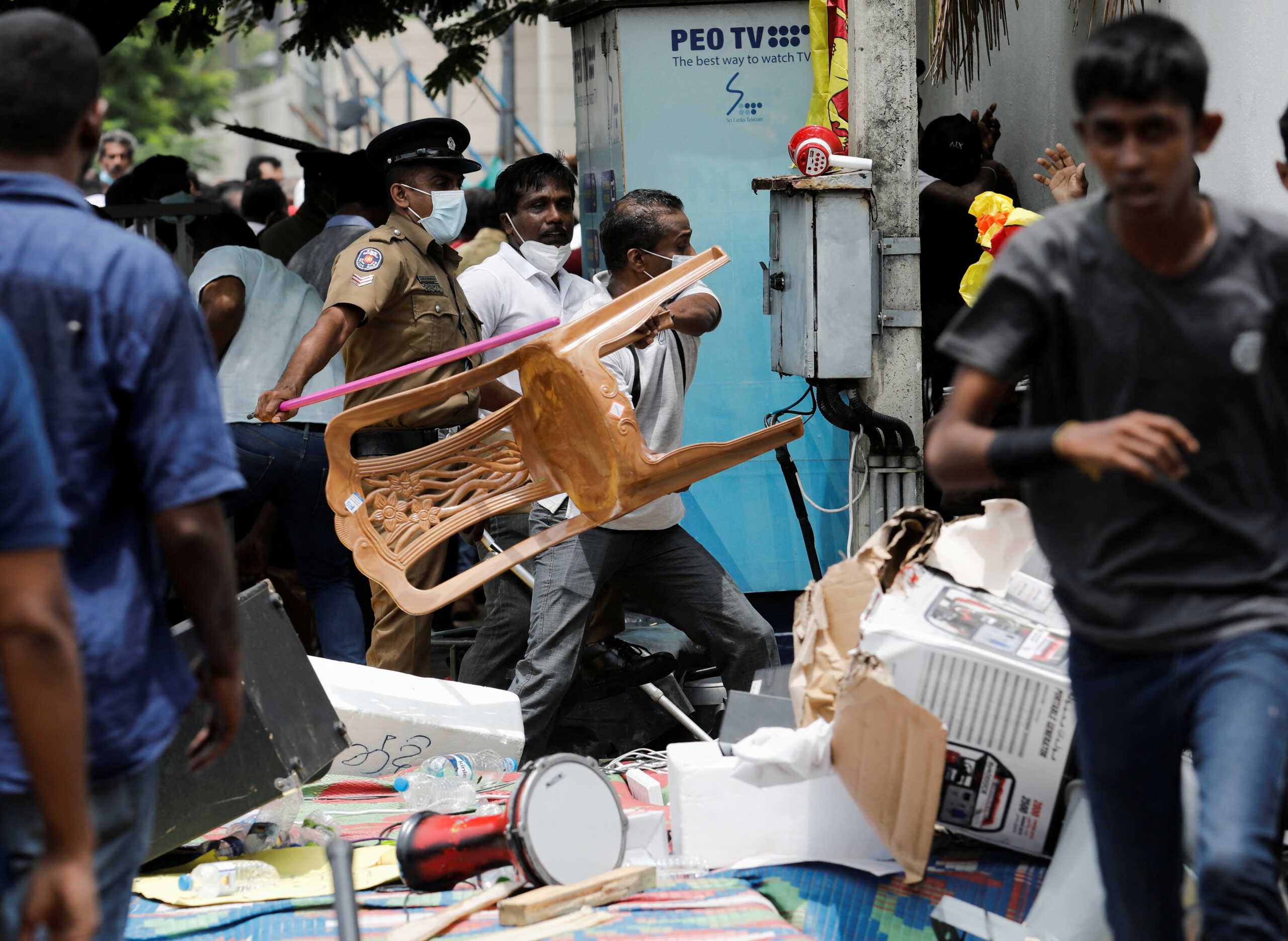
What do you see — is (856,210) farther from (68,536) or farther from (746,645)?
(68,536)

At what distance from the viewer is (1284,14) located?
4.34 metres

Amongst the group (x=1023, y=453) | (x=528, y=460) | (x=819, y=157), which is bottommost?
(x=528, y=460)

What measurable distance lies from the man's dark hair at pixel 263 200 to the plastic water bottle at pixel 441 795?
7.22m

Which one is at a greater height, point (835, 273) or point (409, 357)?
point (835, 273)

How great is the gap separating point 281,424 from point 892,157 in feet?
7.37

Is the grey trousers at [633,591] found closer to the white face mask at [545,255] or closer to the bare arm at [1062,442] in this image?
the white face mask at [545,255]

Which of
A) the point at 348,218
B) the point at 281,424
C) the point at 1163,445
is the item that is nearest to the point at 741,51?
the point at 348,218

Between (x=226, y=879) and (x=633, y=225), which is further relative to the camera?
(x=633, y=225)

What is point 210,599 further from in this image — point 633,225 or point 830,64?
point 830,64

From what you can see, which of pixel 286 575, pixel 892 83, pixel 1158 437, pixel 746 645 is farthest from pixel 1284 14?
pixel 286 575

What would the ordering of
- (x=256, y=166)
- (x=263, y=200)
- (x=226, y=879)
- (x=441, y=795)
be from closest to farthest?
(x=226, y=879)
(x=441, y=795)
(x=263, y=200)
(x=256, y=166)

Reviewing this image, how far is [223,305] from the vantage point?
5633 mm

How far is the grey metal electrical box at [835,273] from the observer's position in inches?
200

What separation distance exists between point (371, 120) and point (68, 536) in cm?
2584
